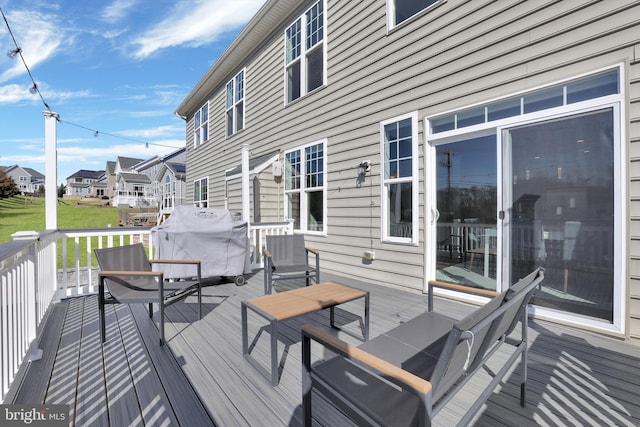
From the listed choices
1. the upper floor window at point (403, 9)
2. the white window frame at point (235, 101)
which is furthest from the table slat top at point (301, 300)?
the white window frame at point (235, 101)

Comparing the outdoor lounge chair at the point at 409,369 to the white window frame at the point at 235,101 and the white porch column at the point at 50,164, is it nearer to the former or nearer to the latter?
the white porch column at the point at 50,164

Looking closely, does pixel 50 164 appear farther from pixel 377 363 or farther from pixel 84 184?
pixel 84 184

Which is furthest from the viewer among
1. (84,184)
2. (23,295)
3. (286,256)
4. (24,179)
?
(24,179)

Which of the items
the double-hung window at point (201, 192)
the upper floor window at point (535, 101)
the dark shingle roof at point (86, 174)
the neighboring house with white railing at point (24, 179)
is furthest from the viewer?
the dark shingle roof at point (86, 174)

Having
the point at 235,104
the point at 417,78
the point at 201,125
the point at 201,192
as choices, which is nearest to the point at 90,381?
the point at 417,78

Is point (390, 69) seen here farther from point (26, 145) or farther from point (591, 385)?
point (26, 145)

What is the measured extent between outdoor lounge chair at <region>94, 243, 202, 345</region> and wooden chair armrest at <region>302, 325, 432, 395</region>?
175 centimetres

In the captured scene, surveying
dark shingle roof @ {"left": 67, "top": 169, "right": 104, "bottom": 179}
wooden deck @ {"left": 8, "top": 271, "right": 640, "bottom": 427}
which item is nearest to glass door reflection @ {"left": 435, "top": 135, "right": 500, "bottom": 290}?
wooden deck @ {"left": 8, "top": 271, "right": 640, "bottom": 427}

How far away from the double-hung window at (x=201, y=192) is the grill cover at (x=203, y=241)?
22.5 ft

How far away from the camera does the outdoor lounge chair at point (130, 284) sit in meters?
2.54

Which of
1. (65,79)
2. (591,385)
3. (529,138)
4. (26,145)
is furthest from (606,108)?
(26,145)

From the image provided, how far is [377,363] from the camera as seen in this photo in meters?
1.14

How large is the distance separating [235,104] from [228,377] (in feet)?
27.8

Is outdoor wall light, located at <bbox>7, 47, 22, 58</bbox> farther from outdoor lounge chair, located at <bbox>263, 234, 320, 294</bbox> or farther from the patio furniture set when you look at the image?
outdoor lounge chair, located at <bbox>263, 234, 320, 294</bbox>
